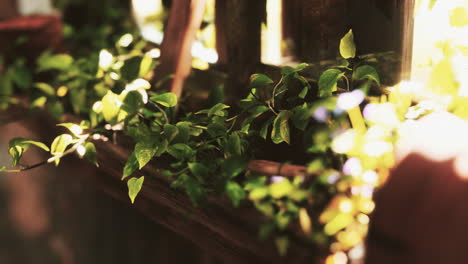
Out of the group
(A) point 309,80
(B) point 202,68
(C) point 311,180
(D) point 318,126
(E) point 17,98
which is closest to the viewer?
(C) point 311,180

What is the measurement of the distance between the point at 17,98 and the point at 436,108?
3.33m

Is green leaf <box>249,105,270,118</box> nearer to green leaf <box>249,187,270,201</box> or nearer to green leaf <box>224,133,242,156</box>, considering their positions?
green leaf <box>224,133,242,156</box>

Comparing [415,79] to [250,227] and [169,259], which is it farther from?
[169,259]

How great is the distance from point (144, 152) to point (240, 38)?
40.2 inches

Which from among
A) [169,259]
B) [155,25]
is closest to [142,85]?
[169,259]

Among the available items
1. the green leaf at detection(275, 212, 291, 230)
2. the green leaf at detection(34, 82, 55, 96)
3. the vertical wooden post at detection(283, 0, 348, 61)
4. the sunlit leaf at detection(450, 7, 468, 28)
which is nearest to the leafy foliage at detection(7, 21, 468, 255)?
the green leaf at detection(275, 212, 291, 230)

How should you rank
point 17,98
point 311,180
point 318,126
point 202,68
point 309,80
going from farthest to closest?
point 17,98, point 202,68, point 309,80, point 318,126, point 311,180

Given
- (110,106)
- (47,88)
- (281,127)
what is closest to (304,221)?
(281,127)

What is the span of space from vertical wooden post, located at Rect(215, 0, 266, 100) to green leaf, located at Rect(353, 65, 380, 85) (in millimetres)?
824

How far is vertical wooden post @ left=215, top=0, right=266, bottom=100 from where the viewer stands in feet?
9.80

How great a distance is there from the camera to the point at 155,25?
4.33m

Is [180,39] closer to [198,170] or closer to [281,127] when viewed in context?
[281,127]

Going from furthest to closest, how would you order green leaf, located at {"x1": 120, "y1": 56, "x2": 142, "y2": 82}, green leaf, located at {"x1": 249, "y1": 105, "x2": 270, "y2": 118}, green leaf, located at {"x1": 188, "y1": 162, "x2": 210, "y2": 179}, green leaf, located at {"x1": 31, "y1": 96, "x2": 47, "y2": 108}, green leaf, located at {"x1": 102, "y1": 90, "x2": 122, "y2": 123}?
1. green leaf, located at {"x1": 31, "y1": 96, "x2": 47, "y2": 108}
2. green leaf, located at {"x1": 120, "y1": 56, "x2": 142, "y2": 82}
3. green leaf, located at {"x1": 102, "y1": 90, "x2": 122, "y2": 123}
4. green leaf, located at {"x1": 249, "y1": 105, "x2": 270, "y2": 118}
5. green leaf, located at {"x1": 188, "y1": 162, "x2": 210, "y2": 179}

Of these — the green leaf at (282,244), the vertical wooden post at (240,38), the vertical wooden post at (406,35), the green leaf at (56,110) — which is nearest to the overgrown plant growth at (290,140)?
the green leaf at (282,244)
